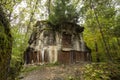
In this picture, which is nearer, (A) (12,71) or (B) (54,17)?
(A) (12,71)

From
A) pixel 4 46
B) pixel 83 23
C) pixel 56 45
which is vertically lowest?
pixel 4 46

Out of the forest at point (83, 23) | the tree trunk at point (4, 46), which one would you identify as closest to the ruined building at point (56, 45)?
the forest at point (83, 23)

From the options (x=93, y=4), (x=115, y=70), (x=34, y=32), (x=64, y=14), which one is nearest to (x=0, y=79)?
(x=115, y=70)

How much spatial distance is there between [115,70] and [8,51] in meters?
13.8

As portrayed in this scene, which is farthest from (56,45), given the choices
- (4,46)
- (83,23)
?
(4,46)

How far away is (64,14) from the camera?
2514cm

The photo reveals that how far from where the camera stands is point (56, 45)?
1013 inches

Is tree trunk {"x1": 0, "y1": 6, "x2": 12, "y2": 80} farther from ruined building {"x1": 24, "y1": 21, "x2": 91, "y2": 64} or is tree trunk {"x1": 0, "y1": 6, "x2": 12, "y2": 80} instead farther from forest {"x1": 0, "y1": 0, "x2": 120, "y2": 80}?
ruined building {"x1": 24, "y1": 21, "x2": 91, "y2": 64}

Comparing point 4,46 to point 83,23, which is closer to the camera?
point 4,46

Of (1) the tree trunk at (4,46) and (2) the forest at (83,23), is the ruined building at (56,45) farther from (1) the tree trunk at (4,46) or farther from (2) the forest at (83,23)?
(1) the tree trunk at (4,46)

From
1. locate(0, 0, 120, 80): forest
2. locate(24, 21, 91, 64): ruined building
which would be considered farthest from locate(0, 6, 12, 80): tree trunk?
locate(24, 21, 91, 64): ruined building

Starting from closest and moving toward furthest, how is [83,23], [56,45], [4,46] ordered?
[4,46]
[56,45]
[83,23]

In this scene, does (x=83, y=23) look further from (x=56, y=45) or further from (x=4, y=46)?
(x=4, y=46)

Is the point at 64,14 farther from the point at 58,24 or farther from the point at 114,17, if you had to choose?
the point at 114,17
